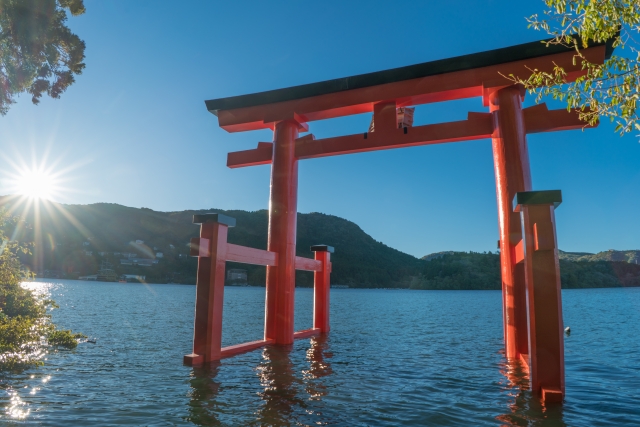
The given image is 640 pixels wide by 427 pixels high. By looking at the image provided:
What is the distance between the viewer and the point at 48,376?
6984 millimetres

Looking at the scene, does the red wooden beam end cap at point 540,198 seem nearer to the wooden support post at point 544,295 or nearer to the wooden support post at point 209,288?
the wooden support post at point 544,295

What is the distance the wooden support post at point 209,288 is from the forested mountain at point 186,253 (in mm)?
80619

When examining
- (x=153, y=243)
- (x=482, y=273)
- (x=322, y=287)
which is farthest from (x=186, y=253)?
(x=322, y=287)

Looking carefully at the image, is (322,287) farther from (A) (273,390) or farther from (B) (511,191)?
(B) (511,191)

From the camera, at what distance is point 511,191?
7.28m

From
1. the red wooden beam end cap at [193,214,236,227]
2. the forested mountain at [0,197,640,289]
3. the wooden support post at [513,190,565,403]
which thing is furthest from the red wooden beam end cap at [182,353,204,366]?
the forested mountain at [0,197,640,289]

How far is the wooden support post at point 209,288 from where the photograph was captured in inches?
294

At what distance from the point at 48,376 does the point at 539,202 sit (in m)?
8.32

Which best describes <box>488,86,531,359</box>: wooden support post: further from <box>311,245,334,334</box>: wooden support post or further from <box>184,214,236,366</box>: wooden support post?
<box>311,245,334,334</box>: wooden support post

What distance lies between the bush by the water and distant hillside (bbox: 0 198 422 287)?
80575mm

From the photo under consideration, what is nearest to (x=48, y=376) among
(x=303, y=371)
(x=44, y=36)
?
(x=303, y=371)

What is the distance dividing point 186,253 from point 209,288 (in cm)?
10086

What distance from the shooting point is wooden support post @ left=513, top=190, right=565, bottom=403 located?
5.07m

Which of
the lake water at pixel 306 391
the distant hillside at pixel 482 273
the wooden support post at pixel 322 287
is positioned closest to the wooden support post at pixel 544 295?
the lake water at pixel 306 391
